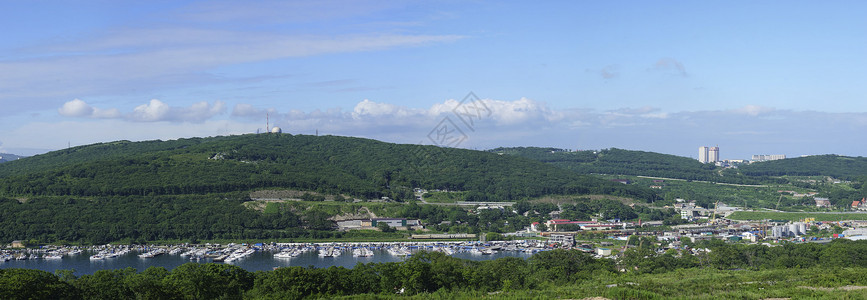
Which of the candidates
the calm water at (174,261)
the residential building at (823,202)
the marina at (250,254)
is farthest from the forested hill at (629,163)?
the calm water at (174,261)

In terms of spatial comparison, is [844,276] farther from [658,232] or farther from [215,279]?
[658,232]

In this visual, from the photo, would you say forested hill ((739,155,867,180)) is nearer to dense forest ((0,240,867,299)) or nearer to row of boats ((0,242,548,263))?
row of boats ((0,242,548,263))

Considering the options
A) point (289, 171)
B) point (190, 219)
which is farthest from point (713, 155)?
point (190, 219)

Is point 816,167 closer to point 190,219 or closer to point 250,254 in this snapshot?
point 190,219

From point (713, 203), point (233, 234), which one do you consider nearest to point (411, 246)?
point (233, 234)

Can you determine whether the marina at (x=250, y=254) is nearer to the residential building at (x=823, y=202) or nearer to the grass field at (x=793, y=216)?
the grass field at (x=793, y=216)

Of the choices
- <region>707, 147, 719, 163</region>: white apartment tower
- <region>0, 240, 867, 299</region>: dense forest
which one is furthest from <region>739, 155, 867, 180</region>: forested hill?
<region>0, 240, 867, 299</region>: dense forest
